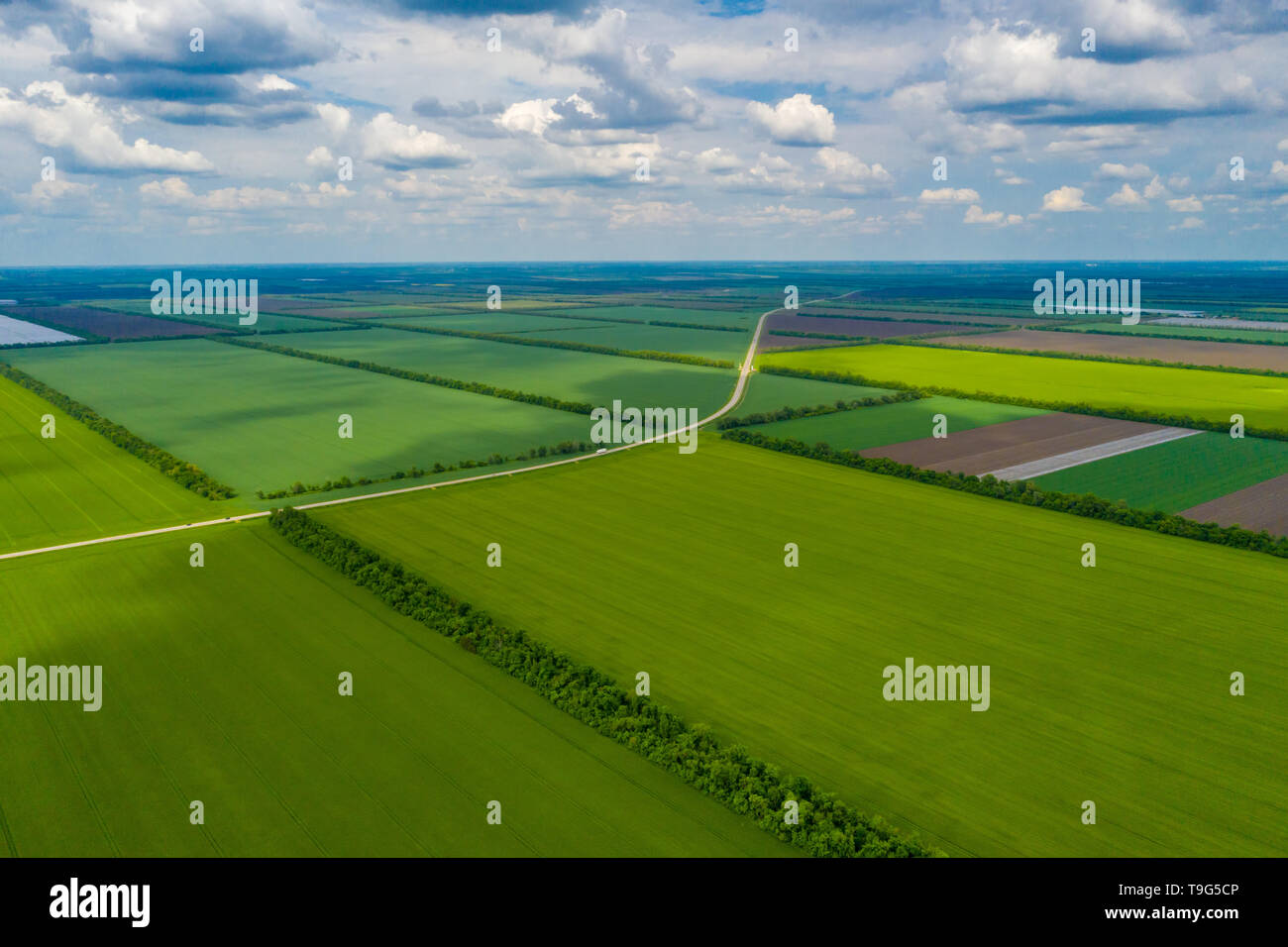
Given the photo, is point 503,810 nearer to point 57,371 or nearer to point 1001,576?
point 1001,576

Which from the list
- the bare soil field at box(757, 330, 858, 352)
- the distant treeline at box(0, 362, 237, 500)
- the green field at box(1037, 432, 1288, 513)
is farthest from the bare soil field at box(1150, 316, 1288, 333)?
the distant treeline at box(0, 362, 237, 500)

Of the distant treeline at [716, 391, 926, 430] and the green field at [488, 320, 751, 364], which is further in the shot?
the green field at [488, 320, 751, 364]

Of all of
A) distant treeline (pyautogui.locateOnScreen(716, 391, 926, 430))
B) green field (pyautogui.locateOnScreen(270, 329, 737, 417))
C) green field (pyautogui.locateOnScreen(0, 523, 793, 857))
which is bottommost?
green field (pyautogui.locateOnScreen(0, 523, 793, 857))

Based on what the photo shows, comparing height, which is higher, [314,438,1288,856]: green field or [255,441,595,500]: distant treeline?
[255,441,595,500]: distant treeline

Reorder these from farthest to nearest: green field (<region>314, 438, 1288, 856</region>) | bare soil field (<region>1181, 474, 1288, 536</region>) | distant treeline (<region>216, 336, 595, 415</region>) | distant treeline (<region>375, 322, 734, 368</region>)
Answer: distant treeline (<region>375, 322, 734, 368</region>) < distant treeline (<region>216, 336, 595, 415</region>) < bare soil field (<region>1181, 474, 1288, 536</region>) < green field (<region>314, 438, 1288, 856</region>)

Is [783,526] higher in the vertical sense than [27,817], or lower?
higher

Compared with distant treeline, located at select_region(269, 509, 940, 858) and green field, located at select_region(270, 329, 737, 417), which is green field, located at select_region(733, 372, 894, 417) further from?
distant treeline, located at select_region(269, 509, 940, 858)
